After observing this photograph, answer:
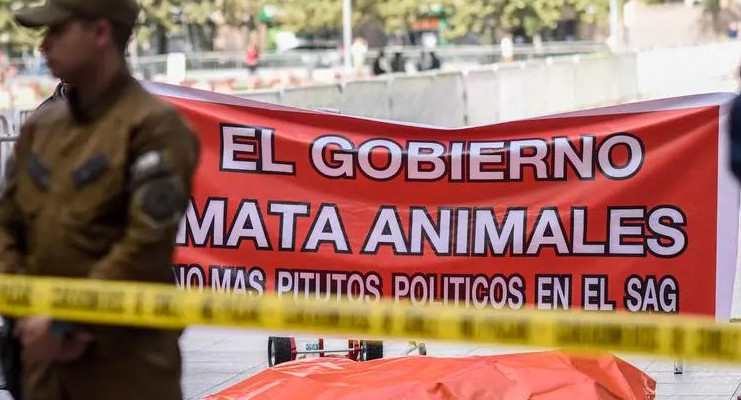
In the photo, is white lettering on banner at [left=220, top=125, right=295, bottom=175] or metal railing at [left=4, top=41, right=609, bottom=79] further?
metal railing at [left=4, top=41, right=609, bottom=79]

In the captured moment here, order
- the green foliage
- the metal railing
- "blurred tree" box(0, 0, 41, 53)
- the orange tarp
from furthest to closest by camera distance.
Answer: the green foliage
"blurred tree" box(0, 0, 41, 53)
the metal railing
the orange tarp

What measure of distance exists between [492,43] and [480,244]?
78015 mm

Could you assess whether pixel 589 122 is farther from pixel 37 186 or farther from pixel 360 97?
pixel 360 97

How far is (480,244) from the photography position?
708 cm

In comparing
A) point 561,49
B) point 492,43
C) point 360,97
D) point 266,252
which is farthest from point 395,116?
point 492,43

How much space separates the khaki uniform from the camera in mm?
3619

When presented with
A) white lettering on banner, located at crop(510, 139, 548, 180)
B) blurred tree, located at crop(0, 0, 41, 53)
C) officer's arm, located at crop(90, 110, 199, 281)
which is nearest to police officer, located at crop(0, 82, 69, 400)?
officer's arm, located at crop(90, 110, 199, 281)

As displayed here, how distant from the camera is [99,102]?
3.75 meters

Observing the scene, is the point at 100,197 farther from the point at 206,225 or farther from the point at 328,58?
the point at 328,58

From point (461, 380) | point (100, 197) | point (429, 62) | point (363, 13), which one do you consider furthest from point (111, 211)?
point (363, 13)

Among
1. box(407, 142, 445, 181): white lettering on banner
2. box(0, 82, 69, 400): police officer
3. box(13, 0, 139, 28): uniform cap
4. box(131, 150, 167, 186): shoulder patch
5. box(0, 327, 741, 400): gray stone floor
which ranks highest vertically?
box(13, 0, 139, 28): uniform cap

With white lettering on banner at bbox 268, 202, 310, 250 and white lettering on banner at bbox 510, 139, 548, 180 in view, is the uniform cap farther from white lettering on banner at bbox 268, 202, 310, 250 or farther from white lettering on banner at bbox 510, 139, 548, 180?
white lettering on banner at bbox 510, 139, 548, 180

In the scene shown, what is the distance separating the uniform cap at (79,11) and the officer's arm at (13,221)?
1.00 ft

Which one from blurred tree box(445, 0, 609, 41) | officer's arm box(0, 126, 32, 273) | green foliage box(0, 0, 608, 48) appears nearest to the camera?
officer's arm box(0, 126, 32, 273)
